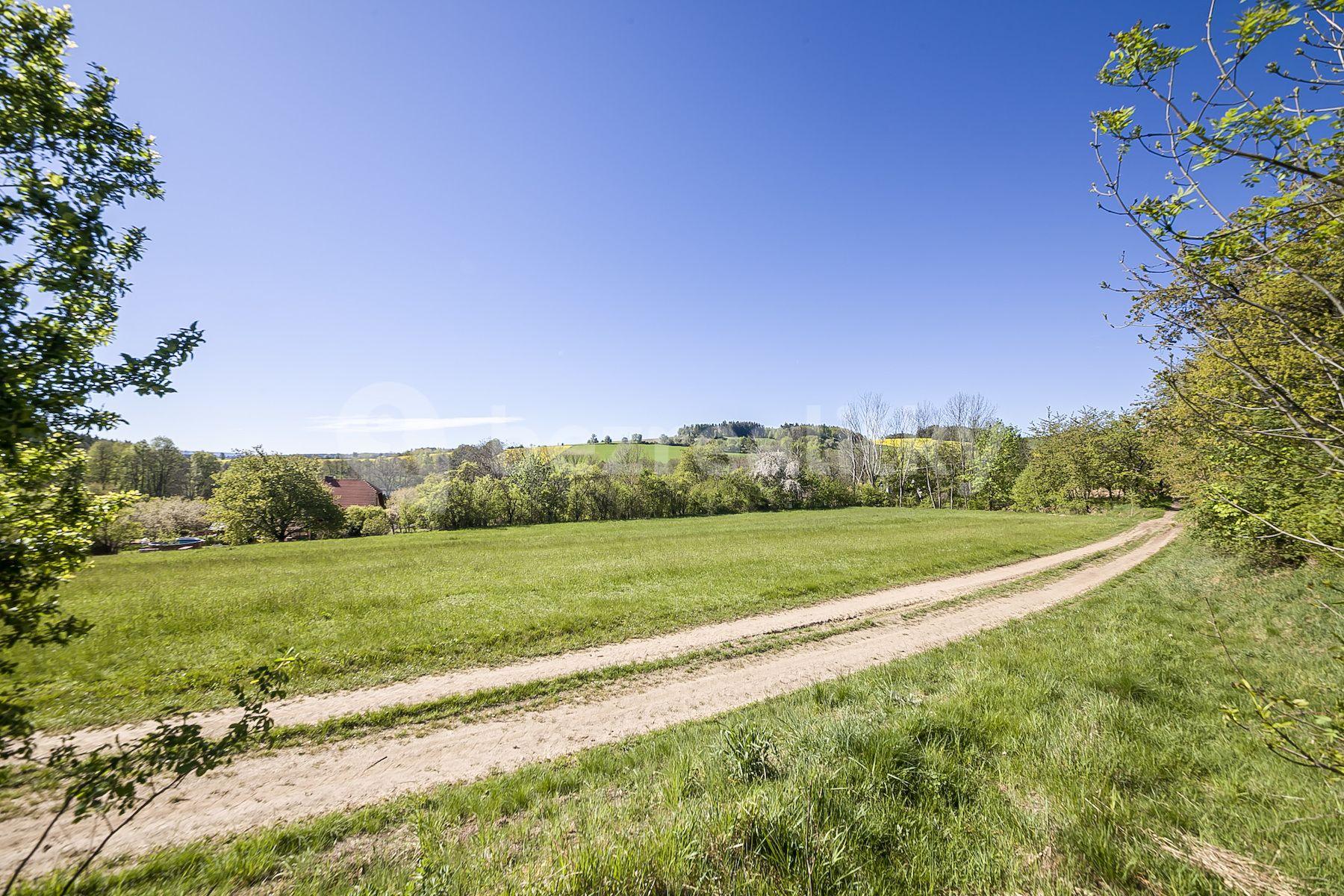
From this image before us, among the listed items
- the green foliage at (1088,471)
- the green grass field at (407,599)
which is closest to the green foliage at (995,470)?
the green foliage at (1088,471)

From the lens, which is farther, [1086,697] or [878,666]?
[878,666]

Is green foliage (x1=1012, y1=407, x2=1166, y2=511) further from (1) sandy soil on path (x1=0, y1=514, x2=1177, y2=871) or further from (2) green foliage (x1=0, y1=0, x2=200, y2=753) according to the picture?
(2) green foliage (x1=0, y1=0, x2=200, y2=753)

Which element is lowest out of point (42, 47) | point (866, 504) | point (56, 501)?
point (866, 504)

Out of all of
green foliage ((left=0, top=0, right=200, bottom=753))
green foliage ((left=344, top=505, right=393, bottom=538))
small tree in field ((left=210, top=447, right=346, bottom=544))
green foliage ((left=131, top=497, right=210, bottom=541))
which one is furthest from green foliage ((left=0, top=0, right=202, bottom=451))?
green foliage ((left=131, top=497, right=210, bottom=541))

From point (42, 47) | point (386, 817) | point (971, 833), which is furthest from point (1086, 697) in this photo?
point (42, 47)

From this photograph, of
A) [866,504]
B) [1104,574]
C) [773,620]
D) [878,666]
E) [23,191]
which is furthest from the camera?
[866,504]

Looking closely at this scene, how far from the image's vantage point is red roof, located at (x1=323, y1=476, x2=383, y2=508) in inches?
2790

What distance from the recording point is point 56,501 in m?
4.76

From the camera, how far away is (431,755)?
7.42 m

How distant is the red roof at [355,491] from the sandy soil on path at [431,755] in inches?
2948

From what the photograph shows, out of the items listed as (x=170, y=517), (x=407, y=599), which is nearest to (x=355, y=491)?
(x=170, y=517)

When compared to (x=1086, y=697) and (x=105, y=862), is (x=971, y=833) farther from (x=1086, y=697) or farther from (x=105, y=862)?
(x=105, y=862)

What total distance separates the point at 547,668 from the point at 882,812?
27.2ft

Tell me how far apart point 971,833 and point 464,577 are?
67.7ft
